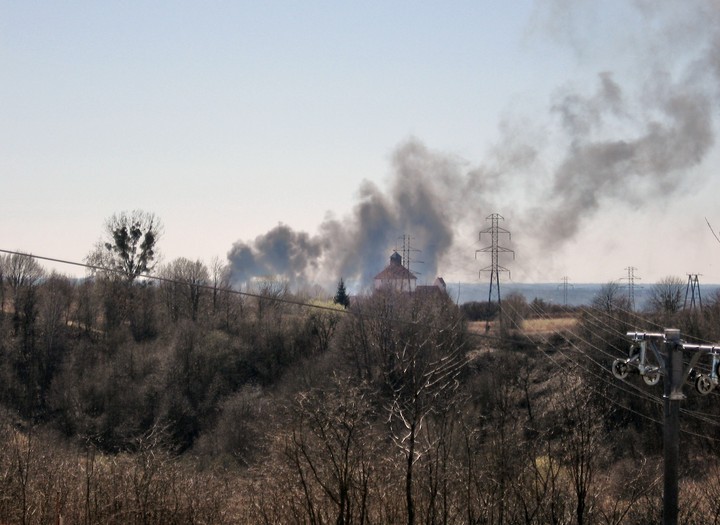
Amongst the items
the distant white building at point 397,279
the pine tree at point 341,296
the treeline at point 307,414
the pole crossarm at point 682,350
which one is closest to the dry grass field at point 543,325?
the treeline at point 307,414

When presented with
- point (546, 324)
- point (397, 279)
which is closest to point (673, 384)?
point (546, 324)

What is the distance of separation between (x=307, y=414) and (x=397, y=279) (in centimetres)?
4708

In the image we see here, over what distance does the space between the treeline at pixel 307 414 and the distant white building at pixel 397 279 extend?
2.70m

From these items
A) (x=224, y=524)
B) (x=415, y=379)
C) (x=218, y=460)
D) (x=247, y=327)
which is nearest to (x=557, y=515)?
(x=415, y=379)

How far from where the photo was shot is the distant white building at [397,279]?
64.9m

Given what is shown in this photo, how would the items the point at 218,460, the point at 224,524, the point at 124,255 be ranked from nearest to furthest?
the point at 224,524, the point at 218,460, the point at 124,255

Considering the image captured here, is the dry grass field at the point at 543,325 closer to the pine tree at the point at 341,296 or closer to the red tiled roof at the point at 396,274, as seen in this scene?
the red tiled roof at the point at 396,274

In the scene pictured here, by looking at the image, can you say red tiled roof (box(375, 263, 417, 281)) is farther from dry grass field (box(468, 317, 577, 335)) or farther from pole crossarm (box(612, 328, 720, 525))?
pole crossarm (box(612, 328, 720, 525))

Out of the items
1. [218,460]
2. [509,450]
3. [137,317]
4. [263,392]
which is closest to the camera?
[509,450]

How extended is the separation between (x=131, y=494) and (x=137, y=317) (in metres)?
42.8

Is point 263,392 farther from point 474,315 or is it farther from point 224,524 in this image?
point 224,524

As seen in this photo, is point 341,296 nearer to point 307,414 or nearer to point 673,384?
point 307,414

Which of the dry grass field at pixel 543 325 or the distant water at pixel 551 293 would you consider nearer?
the dry grass field at pixel 543 325

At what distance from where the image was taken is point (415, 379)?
22359 mm
